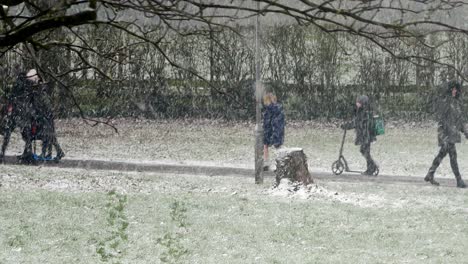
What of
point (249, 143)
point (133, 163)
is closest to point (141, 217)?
point (133, 163)

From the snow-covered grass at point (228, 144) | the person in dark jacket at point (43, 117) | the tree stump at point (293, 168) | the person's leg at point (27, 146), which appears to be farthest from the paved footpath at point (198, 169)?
the tree stump at point (293, 168)

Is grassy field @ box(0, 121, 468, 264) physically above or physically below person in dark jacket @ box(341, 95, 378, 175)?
below

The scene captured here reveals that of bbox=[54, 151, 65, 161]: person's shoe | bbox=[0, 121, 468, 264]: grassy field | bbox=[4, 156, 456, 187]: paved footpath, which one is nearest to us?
bbox=[0, 121, 468, 264]: grassy field

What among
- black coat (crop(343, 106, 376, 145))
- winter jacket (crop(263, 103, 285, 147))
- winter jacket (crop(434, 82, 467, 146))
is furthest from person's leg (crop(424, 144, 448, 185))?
winter jacket (crop(263, 103, 285, 147))

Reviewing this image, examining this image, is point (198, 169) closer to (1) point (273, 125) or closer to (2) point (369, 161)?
(1) point (273, 125)

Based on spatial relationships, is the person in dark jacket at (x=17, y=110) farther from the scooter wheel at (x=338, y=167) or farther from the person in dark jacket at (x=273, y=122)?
the scooter wheel at (x=338, y=167)

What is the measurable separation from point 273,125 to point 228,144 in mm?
4901

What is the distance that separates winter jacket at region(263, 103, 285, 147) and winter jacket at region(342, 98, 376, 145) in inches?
56.8

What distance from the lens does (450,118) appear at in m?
13.2

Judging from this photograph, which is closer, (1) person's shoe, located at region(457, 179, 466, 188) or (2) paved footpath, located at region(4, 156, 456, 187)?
(1) person's shoe, located at region(457, 179, 466, 188)

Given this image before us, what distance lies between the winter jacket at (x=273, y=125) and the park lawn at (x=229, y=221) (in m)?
1.61

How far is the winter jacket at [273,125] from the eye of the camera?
15.6 m

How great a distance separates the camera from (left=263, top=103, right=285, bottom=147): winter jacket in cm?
1564

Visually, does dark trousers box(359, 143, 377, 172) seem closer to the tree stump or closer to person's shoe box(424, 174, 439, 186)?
person's shoe box(424, 174, 439, 186)
